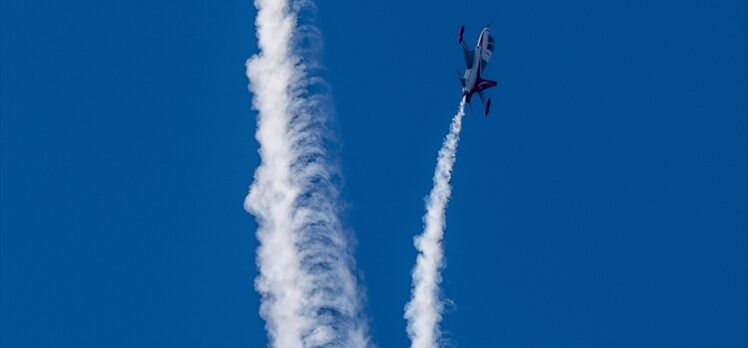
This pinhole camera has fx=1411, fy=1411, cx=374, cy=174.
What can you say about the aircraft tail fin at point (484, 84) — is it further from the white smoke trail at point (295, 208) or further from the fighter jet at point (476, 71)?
the white smoke trail at point (295, 208)

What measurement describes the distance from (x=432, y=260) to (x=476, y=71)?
8.90 metres

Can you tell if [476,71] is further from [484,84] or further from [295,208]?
[295,208]

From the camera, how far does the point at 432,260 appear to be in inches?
2493

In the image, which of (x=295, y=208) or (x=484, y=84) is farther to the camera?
(x=484, y=84)

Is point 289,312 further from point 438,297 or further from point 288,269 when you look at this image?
point 438,297

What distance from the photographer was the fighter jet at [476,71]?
63.8 meters

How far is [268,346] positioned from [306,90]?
1120 centimetres

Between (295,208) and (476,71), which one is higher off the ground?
(476,71)

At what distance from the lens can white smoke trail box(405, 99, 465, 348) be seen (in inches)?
2450

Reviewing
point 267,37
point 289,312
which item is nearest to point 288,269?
point 289,312

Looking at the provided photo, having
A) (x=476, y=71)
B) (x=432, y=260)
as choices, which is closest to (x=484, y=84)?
(x=476, y=71)

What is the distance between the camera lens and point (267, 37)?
6228cm

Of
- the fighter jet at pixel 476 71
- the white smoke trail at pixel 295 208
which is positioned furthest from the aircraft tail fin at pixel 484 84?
the white smoke trail at pixel 295 208

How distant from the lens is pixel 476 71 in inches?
2542
